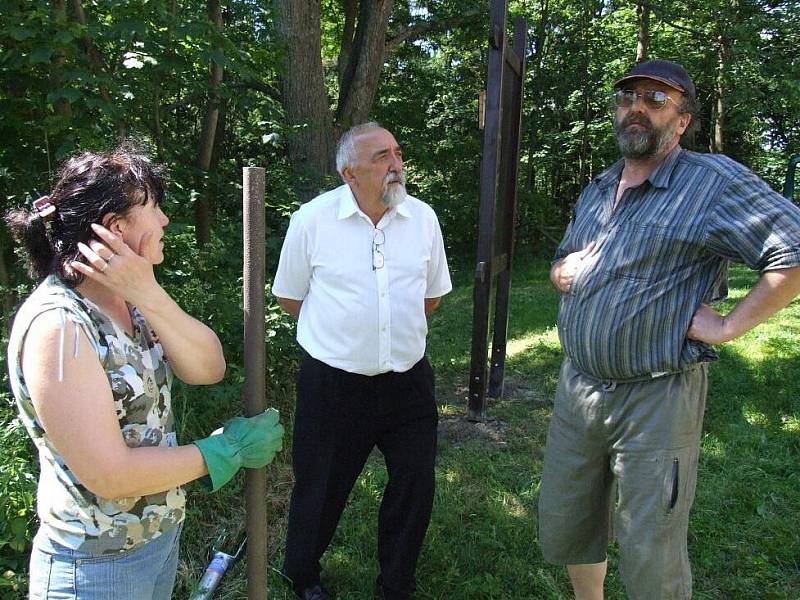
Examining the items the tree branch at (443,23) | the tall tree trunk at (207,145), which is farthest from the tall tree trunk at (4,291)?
the tree branch at (443,23)

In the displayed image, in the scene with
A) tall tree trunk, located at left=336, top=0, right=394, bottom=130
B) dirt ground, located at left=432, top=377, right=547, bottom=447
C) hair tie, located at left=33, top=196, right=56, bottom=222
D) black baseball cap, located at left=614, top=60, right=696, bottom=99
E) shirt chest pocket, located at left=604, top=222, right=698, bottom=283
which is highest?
tall tree trunk, located at left=336, top=0, right=394, bottom=130

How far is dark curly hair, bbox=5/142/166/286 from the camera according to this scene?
53.0 inches

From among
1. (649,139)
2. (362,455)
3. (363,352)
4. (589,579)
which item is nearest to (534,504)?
(589,579)

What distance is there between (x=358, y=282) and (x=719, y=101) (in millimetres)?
13048

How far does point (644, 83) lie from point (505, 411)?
2992mm

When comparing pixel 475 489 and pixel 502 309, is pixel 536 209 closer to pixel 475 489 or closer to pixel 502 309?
pixel 502 309

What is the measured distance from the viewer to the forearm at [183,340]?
140cm

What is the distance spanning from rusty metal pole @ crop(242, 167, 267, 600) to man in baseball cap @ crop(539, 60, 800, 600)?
116 centimetres

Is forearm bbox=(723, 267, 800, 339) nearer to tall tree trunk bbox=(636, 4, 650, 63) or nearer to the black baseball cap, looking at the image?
the black baseball cap

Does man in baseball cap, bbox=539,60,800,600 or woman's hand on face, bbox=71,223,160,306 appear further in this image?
man in baseball cap, bbox=539,60,800,600

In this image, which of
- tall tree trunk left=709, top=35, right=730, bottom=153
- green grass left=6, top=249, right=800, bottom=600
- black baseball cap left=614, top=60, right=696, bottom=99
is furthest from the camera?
tall tree trunk left=709, top=35, right=730, bottom=153

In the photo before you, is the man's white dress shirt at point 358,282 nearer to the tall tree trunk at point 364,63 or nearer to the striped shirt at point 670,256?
the striped shirt at point 670,256

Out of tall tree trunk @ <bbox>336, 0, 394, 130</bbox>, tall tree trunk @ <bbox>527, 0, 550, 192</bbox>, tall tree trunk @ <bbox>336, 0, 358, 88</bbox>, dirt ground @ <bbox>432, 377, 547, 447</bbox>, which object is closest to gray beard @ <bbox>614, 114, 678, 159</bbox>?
dirt ground @ <bbox>432, 377, 547, 447</bbox>

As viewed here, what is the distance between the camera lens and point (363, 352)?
8.09 feet
